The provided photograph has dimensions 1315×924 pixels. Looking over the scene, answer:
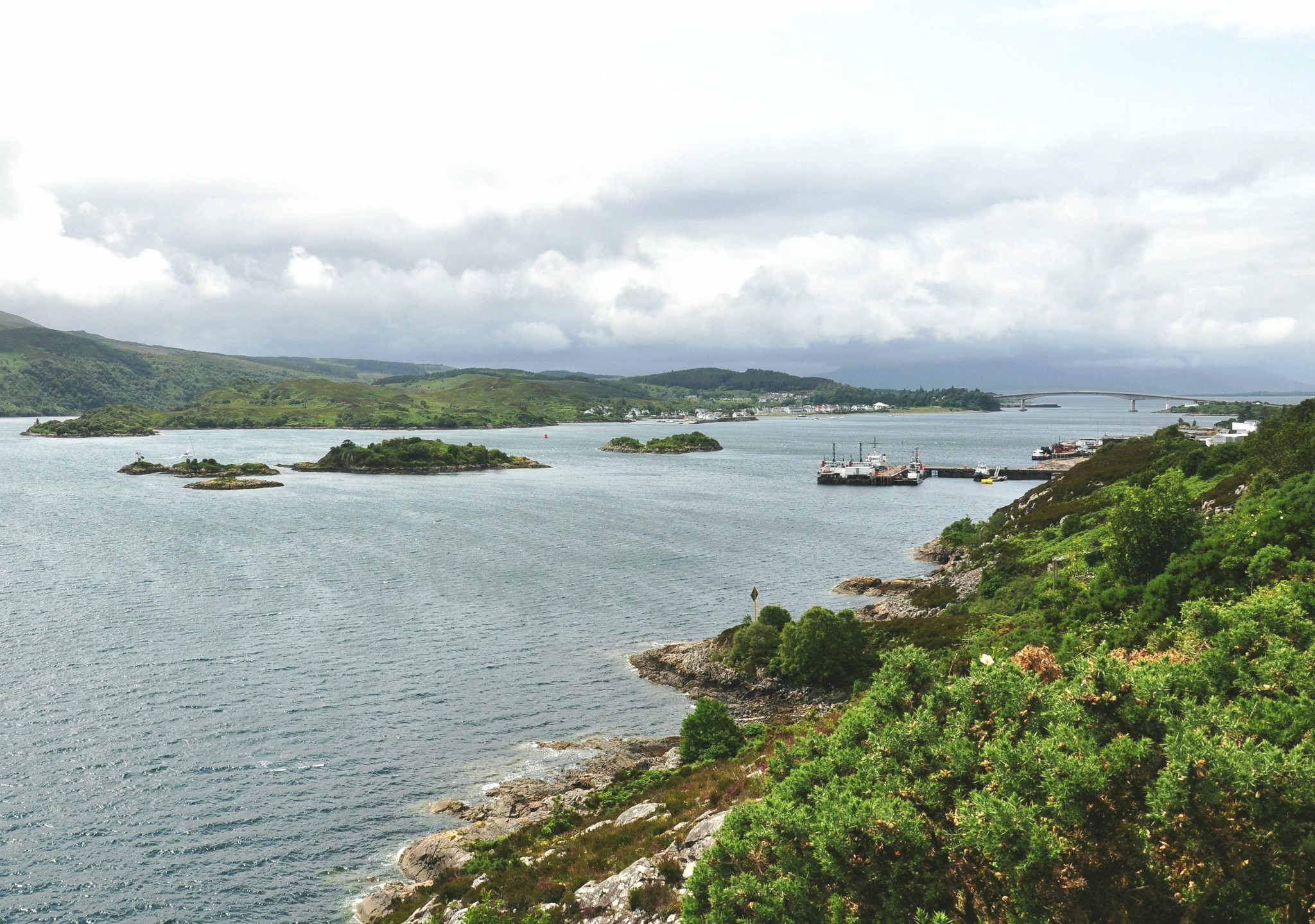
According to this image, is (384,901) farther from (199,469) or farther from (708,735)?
(199,469)

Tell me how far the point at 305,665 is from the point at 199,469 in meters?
145

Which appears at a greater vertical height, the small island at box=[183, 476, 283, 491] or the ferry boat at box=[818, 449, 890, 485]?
the ferry boat at box=[818, 449, 890, 485]

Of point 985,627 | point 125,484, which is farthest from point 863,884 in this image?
point 125,484

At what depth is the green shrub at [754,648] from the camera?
52.3m

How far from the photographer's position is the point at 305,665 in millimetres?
55188

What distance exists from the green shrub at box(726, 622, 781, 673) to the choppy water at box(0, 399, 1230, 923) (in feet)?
18.3

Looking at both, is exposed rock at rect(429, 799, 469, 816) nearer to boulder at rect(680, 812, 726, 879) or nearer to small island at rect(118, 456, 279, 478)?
boulder at rect(680, 812, 726, 879)

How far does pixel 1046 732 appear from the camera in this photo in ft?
58.3

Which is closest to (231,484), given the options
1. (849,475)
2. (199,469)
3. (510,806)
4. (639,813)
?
(199,469)

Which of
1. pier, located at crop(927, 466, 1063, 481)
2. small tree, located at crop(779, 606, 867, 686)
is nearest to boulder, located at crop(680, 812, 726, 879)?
small tree, located at crop(779, 606, 867, 686)

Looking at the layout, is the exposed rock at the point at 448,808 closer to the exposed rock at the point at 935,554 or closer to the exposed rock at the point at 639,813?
the exposed rock at the point at 639,813

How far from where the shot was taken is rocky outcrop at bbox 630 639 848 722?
154ft

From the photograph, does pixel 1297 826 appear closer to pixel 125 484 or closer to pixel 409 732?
pixel 409 732

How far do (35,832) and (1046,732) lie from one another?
1520 inches
